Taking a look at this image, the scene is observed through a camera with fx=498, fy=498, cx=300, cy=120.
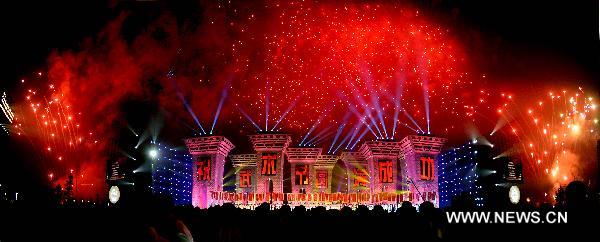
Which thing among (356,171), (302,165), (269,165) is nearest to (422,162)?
(356,171)

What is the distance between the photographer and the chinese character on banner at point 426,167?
75.9 ft

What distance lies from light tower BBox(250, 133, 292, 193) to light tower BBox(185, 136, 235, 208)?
1781 mm

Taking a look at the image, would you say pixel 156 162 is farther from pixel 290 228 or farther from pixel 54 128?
pixel 290 228

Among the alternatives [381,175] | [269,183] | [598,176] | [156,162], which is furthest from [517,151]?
[156,162]

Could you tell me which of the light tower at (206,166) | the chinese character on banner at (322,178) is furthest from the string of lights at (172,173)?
the chinese character on banner at (322,178)

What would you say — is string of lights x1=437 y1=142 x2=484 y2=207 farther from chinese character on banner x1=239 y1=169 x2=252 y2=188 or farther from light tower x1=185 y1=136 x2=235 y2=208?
light tower x1=185 y1=136 x2=235 y2=208

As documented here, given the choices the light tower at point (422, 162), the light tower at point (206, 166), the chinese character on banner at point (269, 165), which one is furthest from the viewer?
the chinese character on banner at point (269, 165)

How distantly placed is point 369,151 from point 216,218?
1689cm

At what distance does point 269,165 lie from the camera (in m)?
24.2

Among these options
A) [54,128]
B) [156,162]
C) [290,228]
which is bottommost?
[290,228]

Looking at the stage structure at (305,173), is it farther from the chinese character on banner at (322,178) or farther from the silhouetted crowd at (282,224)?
the silhouetted crowd at (282,224)

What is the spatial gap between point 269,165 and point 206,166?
9.90 feet

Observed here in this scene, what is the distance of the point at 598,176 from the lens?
2164 centimetres

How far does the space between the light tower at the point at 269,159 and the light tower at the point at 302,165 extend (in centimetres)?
189
